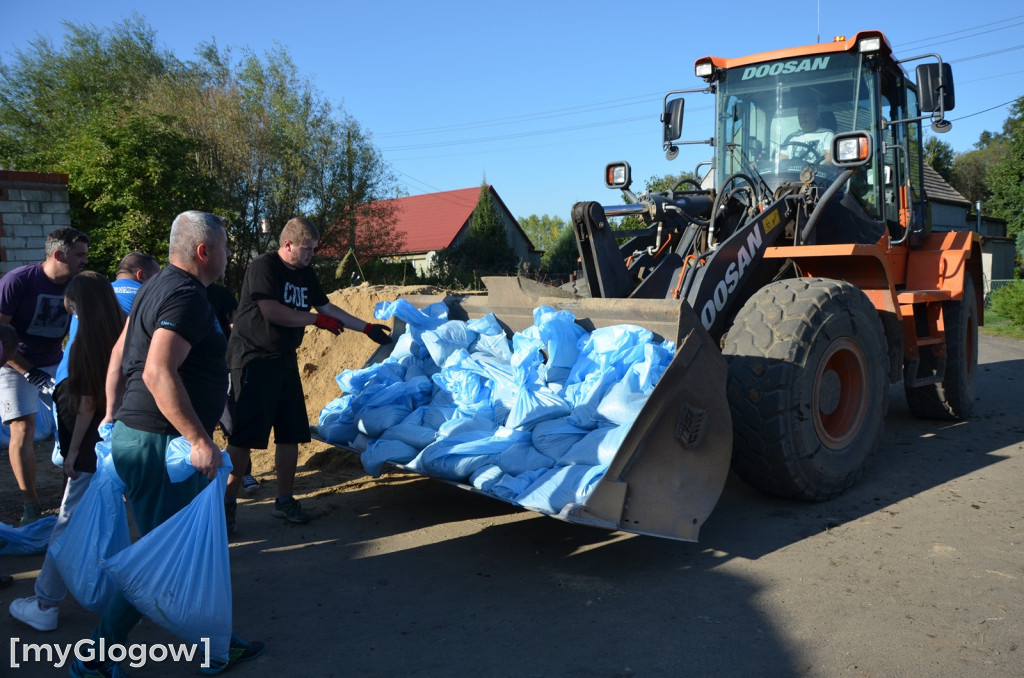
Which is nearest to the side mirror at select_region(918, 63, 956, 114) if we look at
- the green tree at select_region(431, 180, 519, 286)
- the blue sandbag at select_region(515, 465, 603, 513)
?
the blue sandbag at select_region(515, 465, 603, 513)

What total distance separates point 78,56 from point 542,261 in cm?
2284

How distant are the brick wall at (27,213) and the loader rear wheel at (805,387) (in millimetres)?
9075

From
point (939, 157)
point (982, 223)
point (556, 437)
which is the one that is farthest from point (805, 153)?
point (939, 157)

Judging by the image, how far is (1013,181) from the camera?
1158 inches

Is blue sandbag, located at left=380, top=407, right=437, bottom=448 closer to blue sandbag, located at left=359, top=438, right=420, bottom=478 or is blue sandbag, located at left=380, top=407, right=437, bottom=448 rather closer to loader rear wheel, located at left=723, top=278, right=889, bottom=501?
blue sandbag, located at left=359, top=438, right=420, bottom=478

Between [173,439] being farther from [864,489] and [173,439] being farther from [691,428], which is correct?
[864,489]

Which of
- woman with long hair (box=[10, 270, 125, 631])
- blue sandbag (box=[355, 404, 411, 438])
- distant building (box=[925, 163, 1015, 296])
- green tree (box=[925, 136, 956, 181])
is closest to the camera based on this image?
woman with long hair (box=[10, 270, 125, 631])

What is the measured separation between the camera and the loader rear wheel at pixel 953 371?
23.1 feet

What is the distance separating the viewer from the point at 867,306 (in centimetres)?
512

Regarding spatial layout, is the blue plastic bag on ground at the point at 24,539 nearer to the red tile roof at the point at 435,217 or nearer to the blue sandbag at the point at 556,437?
the blue sandbag at the point at 556,437

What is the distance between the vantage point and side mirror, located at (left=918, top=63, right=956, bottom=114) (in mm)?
6062

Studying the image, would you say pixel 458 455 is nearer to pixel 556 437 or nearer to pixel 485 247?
pixel 556 437

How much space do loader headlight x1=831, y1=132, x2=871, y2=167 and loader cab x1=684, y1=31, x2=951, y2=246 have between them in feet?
2.02

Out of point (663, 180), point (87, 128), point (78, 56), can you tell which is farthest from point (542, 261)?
point (87, 128)
